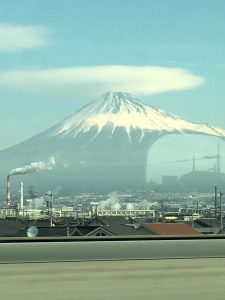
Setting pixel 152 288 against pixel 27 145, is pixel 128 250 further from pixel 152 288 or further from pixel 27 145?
pixel 27 145

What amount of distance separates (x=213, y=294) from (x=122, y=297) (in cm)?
71

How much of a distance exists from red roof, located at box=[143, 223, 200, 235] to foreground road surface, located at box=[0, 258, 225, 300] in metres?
0.63

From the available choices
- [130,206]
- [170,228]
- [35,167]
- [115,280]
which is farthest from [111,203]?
[115,280]

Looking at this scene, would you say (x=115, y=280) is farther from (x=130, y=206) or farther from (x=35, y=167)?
(x=35, y=167)

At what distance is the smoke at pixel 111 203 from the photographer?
Answer: 6809 millimetres

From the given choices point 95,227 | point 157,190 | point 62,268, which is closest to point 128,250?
point 62,268

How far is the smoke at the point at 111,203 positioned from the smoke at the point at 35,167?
1.31m

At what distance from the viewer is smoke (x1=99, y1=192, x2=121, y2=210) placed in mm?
6809

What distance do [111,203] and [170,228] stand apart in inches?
40.2

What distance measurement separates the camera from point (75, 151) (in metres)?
9.05

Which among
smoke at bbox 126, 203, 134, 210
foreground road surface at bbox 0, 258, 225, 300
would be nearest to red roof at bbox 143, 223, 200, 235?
smoke at bbox 126, 203, 134, 210

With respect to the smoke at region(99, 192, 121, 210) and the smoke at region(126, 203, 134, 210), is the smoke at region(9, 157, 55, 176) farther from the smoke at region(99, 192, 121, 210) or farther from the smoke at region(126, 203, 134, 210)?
the smoke at region(126, 203, 134, 210)

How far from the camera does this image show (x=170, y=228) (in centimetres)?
611

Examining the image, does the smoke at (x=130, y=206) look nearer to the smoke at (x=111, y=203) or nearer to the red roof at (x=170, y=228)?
the smoke at (x=111, y=203)
